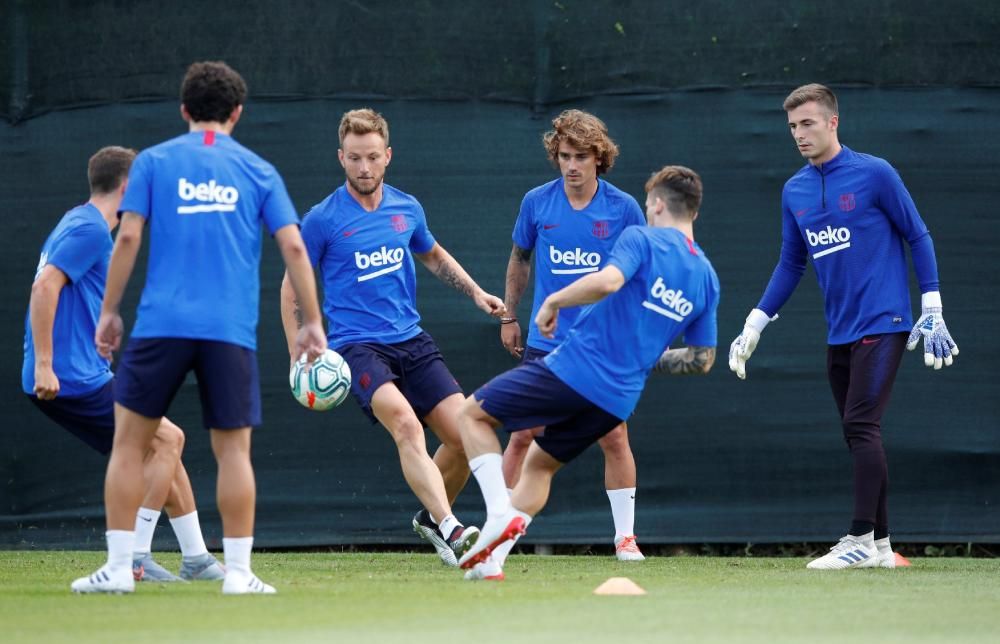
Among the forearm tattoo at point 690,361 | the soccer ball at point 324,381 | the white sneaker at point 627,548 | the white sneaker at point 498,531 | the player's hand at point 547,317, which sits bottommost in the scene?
the white sneaker at point 627,548

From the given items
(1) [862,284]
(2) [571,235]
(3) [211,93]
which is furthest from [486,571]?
(1) [862,284]

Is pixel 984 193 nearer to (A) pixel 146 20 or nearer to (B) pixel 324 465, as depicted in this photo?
(B) pixel 324 465

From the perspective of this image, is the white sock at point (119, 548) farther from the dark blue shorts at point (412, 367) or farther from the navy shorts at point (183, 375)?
the dark blue shorts at point (412, 367)

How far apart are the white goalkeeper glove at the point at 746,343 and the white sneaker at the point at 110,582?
320 centimetres

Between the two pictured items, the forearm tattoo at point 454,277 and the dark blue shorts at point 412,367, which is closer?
the dark blue shorts at point 412,367

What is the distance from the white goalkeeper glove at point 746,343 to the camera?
23.7 feet

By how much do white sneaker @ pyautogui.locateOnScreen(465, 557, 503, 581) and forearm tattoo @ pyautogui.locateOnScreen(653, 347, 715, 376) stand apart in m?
1.03

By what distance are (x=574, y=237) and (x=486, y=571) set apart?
196 cm

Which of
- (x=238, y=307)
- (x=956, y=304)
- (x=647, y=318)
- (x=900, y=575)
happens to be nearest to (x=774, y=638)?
(x=647, y=318)

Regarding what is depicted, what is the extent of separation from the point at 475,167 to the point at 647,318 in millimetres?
2748

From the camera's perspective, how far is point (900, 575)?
21.5 feet

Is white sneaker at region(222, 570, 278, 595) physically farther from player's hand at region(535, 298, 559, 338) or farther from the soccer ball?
player's hand at region(535, 298, 559, 338)

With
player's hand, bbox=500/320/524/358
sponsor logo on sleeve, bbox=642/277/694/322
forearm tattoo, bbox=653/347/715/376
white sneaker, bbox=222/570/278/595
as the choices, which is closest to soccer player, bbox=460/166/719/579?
sponsor logo on sleeve, bbox=642/277/694/322

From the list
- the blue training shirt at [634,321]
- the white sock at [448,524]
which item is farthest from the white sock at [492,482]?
the white sock at [448,524]
